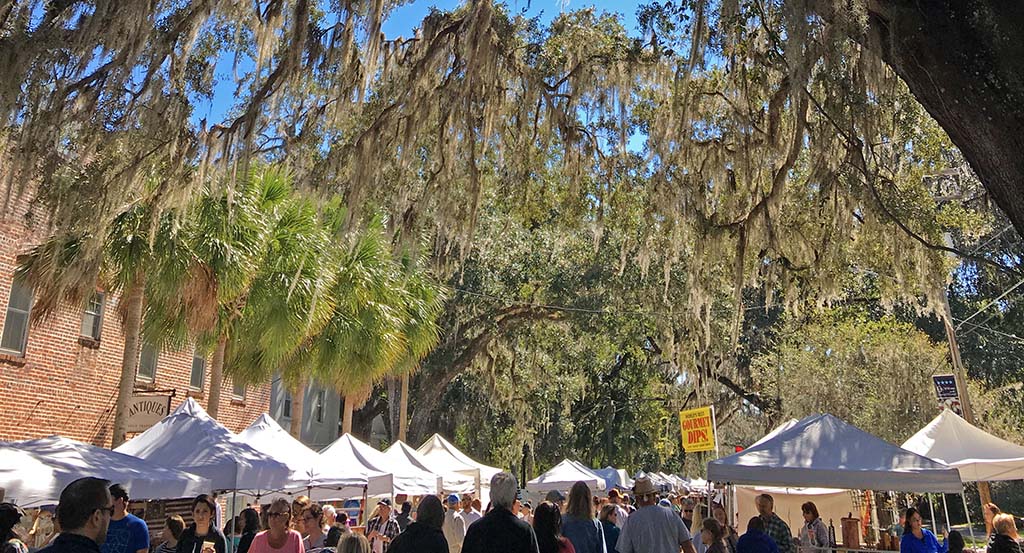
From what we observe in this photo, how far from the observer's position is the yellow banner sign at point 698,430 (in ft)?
44.6

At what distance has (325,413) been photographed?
2725 cm

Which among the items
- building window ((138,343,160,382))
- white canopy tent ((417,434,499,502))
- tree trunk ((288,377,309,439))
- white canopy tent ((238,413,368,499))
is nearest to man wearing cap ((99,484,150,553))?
white canopy tent ((238,413,368,499))

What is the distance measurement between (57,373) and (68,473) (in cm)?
849

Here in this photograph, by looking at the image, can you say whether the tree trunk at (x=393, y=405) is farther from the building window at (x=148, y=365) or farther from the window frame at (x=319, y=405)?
the building window at (x=148, y=365)

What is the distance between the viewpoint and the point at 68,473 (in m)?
6.62

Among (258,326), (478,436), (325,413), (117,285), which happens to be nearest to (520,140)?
(258,326)

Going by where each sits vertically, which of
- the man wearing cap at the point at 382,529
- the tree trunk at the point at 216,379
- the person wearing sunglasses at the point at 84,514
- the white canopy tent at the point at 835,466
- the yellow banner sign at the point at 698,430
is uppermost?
the tree trunk at the point at 216,379

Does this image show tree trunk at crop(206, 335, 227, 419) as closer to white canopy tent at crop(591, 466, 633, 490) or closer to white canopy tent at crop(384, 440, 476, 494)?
white canopy tent at crop(384, 440, 476, 494)

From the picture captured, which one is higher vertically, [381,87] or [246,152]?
[381,87]

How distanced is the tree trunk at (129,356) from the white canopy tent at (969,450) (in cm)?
1061

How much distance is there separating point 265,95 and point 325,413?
20554 millimetres

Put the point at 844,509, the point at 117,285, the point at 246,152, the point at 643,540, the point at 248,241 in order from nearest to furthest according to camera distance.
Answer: the point at 643,540 < the point at 246,152 < the point at 117,285 < the point at 248,241 < the point at 844,509

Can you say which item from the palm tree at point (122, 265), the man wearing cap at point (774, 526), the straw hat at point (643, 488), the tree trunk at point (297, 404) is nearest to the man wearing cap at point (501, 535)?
the straw hat at point (643, 488)

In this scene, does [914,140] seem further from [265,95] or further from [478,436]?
[478,436]
